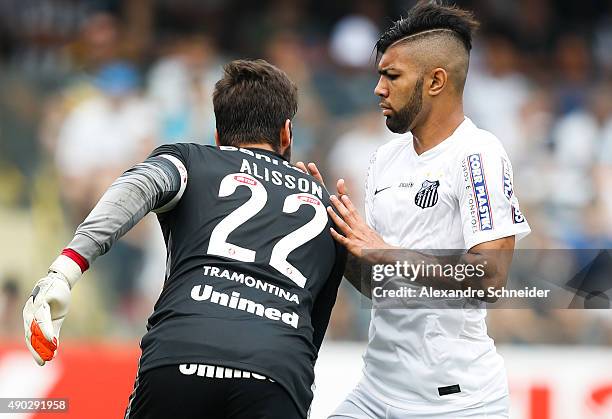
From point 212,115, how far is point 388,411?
6317 millimetres

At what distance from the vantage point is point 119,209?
3828mm

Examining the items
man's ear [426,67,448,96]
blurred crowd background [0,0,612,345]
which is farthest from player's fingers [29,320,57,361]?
blurred crowd background [0,0,612,345]

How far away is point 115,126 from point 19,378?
13.2 ft

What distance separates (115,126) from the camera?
10602 mm

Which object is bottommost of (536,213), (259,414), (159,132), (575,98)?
(259,414)

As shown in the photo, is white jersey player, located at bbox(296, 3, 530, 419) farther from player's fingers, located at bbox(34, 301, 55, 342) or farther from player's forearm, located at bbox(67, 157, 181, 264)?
player's fingers, located at bbox(34, 301, 55, 342)

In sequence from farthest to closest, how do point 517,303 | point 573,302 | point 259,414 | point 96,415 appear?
point 517,303
point 573,302
point 96,415
point 259,414

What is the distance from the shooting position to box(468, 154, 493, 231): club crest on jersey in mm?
4398

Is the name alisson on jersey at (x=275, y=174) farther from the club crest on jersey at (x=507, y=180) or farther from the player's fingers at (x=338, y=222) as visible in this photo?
the club crest on jersey at (x=507, y=180)

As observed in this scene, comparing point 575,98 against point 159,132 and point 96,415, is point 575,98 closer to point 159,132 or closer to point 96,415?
point 159,132

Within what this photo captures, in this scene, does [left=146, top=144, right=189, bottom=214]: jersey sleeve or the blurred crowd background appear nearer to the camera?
[left=146, top=144, right=189, bottom=214]: jersey sleeve

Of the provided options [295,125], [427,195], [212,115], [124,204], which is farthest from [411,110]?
[212,115]

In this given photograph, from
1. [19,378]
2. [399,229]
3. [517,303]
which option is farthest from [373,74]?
[399,229]

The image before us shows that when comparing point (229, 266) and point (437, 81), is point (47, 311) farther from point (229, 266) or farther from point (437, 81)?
point (437, 81)
